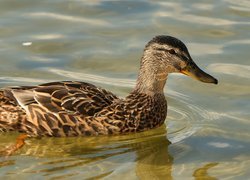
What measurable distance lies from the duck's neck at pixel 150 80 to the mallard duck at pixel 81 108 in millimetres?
195

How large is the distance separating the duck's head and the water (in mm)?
634

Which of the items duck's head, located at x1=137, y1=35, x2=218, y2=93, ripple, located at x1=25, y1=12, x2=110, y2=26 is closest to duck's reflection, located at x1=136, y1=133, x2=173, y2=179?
duck's head, located at x1=137, y1=35, x2=218, y2=93

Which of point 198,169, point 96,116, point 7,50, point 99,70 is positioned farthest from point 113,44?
point 198,169

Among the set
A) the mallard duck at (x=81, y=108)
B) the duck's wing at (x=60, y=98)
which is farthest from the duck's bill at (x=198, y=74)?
the duck's wing at (x=60, y=98)

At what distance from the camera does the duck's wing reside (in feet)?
32.6

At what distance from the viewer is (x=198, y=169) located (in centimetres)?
930

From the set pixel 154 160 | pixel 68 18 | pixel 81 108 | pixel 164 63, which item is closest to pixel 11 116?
pixel 81 108

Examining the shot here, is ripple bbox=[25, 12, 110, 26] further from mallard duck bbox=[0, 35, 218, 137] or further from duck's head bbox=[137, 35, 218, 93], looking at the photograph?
mallard duck bbox=[0, 35, 218, 137]

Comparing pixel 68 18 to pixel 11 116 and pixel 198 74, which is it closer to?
pixel 198 74

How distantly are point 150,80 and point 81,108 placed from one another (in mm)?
1161

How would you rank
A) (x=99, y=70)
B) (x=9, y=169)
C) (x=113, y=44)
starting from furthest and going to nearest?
1. (x=113, y=44)
2. (x=99, y=70)
3. (x=9, y=169)

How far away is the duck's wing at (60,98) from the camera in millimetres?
9930

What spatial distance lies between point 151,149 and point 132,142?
0.90ft

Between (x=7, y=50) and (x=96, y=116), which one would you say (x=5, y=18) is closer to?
(x=7, y=50)
